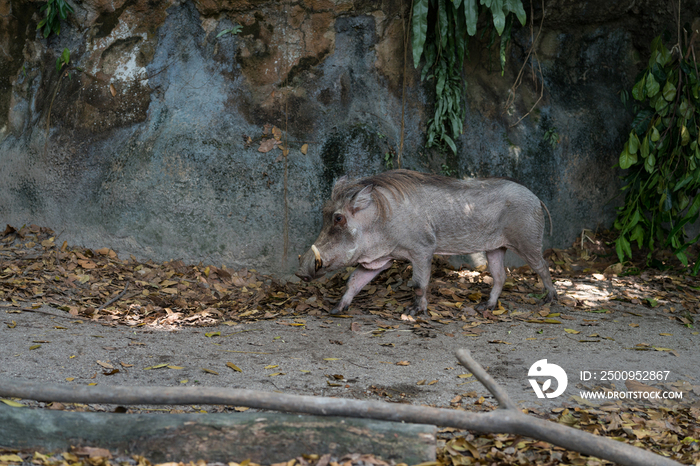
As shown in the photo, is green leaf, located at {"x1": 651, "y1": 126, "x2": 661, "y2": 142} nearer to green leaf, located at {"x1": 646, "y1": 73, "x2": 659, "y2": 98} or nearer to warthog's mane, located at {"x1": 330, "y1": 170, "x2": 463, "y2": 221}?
green leaf, located at {"x1": 646, "y1": 73, "x2": 659, "y2": 98}

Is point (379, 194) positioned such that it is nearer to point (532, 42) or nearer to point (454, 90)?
point (454, 90)

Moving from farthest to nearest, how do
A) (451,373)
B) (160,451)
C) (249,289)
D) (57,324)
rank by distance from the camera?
(249,289)
(57,324)
(451,373)
(160,451)

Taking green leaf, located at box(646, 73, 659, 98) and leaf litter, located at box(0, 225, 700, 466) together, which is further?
green leaf, located at box(646, 73, 659, 98)

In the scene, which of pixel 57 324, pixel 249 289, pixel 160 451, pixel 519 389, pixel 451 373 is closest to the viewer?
pixel 160 451

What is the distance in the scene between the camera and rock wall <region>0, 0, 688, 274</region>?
630cm

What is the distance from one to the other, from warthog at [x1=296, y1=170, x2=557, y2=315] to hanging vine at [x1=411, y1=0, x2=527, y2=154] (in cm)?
114

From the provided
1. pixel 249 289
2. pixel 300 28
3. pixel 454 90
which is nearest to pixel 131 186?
pixel 249 289

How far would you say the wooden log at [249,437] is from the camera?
2398 millimetres

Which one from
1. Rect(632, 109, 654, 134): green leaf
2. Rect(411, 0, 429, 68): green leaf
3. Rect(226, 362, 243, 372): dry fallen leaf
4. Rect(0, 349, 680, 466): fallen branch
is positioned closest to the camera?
Rect(0, 349, 680, 466): fallen branch

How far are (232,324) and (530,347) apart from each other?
2.39m

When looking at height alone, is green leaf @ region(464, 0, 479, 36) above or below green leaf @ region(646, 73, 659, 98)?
above

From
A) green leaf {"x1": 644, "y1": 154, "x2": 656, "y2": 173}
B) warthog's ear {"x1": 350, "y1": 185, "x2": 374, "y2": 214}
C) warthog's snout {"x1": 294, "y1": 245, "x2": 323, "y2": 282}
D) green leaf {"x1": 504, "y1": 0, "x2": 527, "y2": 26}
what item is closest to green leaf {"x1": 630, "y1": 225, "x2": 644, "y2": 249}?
green leaf {"x1": 644, "y1": 154, "x2": 656, "y2": 173}

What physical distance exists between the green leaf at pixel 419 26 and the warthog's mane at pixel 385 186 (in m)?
1.36

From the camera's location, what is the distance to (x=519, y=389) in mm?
3684
